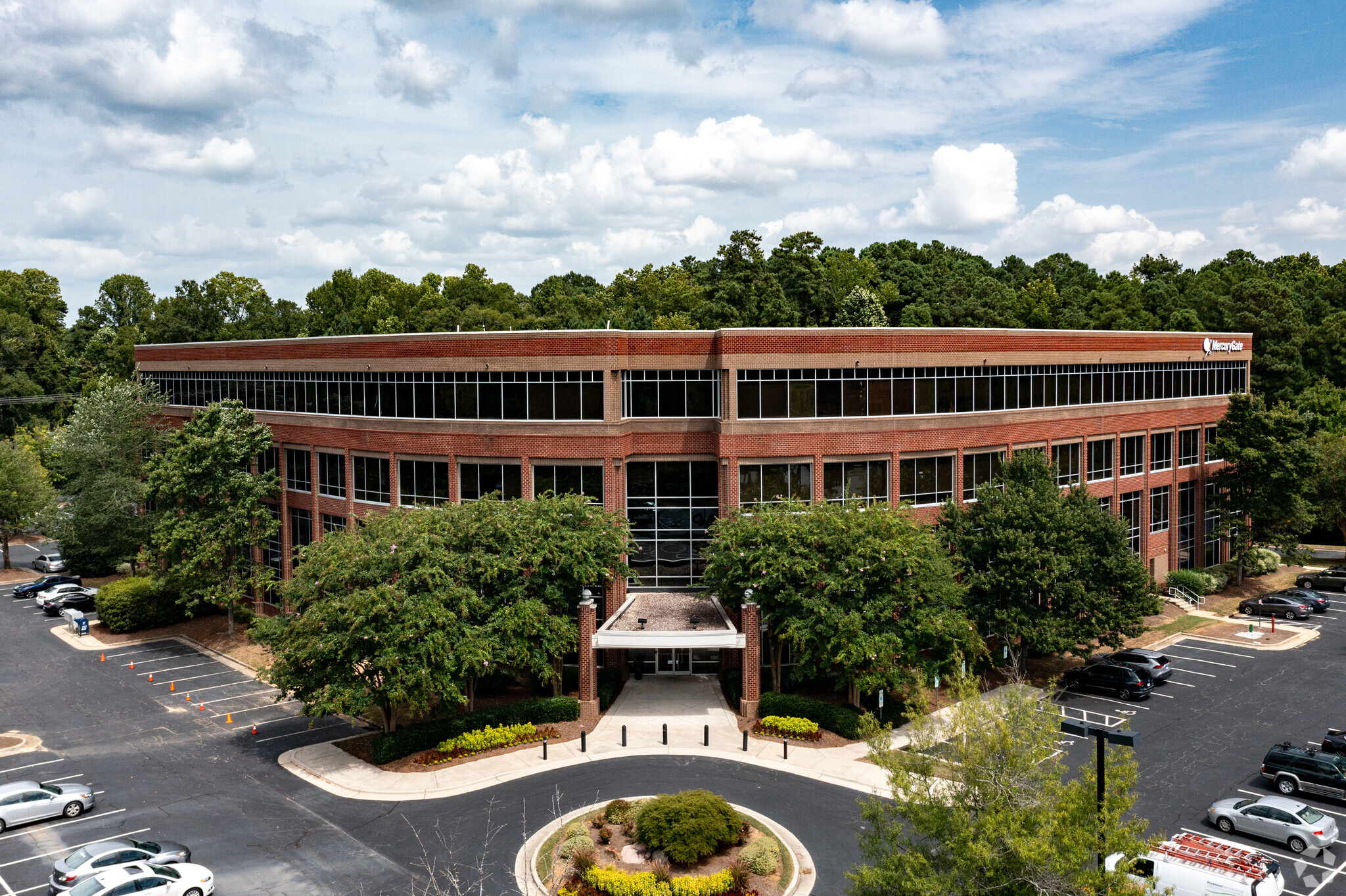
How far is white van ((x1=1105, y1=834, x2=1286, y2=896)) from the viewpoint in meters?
23.1

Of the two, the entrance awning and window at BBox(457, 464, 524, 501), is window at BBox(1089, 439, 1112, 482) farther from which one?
window at BBox(457, 464, 524, 501)

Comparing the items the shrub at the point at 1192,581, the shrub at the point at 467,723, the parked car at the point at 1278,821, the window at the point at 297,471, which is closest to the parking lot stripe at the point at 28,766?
the shrub at the point at 467,723

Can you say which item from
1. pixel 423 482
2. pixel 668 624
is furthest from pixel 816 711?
pixel 423 482

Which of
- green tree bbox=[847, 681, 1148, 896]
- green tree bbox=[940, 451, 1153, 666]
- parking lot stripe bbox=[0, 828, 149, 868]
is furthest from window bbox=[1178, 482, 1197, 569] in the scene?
parking lot stripe bbox=[0, 828, 149, 868]

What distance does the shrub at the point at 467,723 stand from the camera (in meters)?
33.2

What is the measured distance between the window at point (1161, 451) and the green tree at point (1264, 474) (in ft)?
10.6

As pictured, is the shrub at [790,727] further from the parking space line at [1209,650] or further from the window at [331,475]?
the window at [331,475]

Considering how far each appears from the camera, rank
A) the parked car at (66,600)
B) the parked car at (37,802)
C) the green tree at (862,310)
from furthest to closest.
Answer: the green tree at (862,310)
the parked car at (66,600)
the parked car at (37,802)

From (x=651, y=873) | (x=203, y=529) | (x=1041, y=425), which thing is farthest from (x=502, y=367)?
(x=1041, y=425)

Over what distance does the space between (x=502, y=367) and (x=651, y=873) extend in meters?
24.6

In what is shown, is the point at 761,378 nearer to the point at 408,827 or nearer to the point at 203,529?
the point at 408,827

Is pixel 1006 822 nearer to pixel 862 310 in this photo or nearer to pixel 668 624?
pixel 668 624

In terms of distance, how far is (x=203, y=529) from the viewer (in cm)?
4872

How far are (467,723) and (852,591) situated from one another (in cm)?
1537
